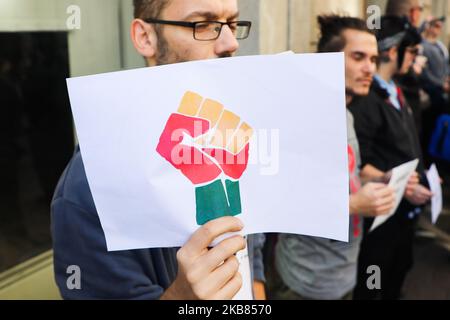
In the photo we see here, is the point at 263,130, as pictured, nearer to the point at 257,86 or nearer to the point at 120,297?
the point at 257,86

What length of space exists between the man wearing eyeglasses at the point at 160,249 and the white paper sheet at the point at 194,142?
0.19 feet

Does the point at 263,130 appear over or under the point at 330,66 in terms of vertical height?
under

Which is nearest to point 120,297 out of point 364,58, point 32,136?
point 32,136

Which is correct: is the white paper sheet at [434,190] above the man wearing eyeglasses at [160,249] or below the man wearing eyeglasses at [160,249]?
below

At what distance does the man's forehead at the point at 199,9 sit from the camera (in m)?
1.08

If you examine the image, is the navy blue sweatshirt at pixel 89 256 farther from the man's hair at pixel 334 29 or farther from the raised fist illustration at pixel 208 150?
the man's hair at pixel 334 29

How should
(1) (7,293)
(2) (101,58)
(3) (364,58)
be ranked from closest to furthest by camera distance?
(2) (101,58), (1) (7,293), (3) (364,58)

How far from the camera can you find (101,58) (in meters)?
1.52

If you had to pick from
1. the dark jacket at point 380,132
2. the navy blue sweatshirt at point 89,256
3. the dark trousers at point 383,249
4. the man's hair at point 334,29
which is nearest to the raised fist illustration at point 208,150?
the navy blue sweatshirt at point 89,256

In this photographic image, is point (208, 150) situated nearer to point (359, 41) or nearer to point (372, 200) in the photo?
point (372, 200)

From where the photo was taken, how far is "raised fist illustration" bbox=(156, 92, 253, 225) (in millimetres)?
864

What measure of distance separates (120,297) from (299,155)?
0.47m

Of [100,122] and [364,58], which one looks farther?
[364,58]
